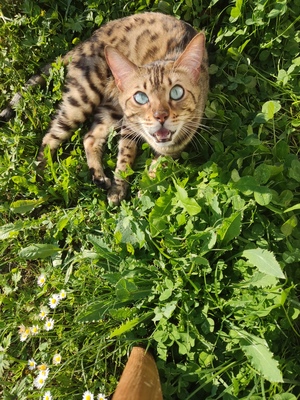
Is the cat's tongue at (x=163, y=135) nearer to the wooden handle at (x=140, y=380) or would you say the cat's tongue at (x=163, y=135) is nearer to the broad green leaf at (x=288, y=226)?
the broad green leaf at (x=288, y=226)

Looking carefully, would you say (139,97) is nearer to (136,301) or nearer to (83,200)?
(83,200)

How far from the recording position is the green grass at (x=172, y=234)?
1898 mm

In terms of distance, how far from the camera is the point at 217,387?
1.88 m

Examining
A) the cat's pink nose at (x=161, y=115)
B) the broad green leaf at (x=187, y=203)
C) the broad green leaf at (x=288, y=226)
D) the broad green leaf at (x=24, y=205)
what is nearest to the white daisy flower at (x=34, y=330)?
the broad green leaf at (x=24, y=205)

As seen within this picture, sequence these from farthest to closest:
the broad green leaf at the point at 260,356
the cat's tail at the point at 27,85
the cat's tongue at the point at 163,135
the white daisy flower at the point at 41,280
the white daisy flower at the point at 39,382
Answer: the cat's tail at the point at 27,85, the white daisy flower at the point at 41,280, the cat's tongue at the point at 163,135, the white daisy flower at the point at 39,382, the broad green leaf at the point at 260,356

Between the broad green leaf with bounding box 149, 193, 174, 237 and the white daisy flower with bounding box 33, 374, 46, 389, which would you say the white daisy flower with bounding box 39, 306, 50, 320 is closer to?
the white daisy flower with bounding box 33, 374, 46, 389

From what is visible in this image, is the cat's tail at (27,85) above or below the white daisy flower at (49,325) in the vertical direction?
above

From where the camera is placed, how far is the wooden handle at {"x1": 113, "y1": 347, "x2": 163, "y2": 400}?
1.66m

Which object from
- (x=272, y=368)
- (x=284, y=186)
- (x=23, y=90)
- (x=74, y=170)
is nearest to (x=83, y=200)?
(x=74, y=170)

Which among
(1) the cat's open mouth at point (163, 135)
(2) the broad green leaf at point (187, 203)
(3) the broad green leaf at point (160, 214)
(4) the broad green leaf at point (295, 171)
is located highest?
(1) the cat's open mouth at point (163, 135)

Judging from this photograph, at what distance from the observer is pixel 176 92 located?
2125mm

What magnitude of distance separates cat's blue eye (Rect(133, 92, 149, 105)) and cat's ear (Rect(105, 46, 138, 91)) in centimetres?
12

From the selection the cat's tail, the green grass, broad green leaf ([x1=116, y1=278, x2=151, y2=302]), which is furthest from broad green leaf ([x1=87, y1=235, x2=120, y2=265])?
the cat's tail

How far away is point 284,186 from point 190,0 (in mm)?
1426
